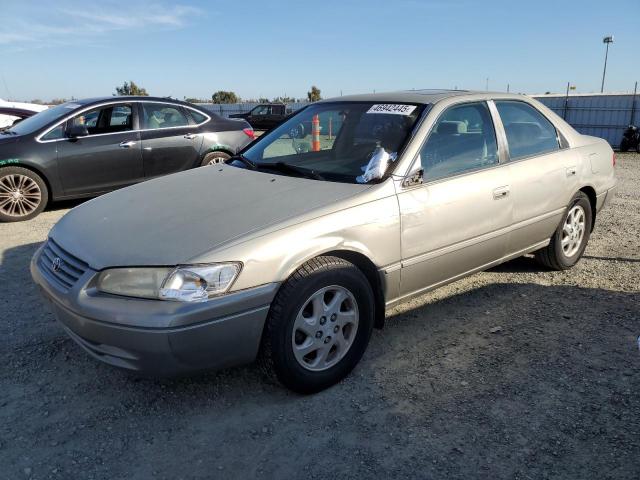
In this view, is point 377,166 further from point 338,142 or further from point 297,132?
point 297,132

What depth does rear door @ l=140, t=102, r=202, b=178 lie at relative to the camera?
718 cm

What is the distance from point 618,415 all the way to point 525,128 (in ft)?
Answer: 7.64

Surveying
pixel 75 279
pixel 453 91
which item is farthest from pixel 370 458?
pixel 453 91

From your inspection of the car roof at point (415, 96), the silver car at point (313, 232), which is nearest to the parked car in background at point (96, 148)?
the silver car at point (313, 232)

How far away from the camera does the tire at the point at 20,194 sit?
250 inches

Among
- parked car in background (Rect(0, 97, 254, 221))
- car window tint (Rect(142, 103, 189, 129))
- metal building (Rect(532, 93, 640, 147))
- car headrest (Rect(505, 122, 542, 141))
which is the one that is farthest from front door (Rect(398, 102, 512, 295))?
metal building (Rect(532, 93, 640, 147))

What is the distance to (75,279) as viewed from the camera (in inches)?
104

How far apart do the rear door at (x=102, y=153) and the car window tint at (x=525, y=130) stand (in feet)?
16.4

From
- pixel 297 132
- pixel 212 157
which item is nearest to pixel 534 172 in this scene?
pixel 297 132

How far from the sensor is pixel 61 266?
2.78 metres

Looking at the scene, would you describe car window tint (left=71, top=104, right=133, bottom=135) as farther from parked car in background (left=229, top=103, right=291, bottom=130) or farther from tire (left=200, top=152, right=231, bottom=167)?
parked car in background (left=229, top=103, right=291, bottom=130)

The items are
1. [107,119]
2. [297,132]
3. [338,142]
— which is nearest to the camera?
[338,142]

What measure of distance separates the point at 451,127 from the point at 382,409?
1932 mm

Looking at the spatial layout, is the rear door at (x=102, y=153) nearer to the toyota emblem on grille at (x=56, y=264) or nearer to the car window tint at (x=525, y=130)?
the toyota emblem on grille at (x=56, y=264)
